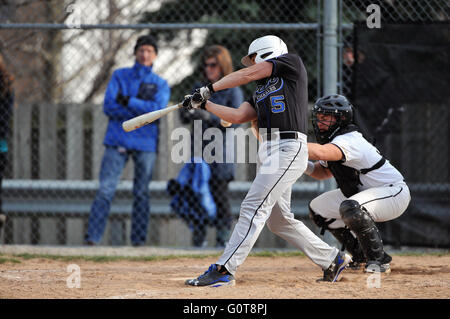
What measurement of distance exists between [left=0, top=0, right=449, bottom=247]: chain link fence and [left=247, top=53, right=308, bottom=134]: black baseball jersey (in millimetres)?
2065

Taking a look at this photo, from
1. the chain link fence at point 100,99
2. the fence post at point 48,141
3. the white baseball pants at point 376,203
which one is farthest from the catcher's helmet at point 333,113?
the fence post at point 48,141

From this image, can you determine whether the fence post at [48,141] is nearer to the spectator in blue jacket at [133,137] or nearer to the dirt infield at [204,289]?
the spectator in blue jacket at [133,137]

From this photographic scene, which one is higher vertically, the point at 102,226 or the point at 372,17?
the point at 372,17

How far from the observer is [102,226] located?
22.8ft

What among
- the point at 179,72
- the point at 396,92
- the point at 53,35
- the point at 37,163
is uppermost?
the point at 53,35

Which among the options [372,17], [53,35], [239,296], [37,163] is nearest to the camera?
[239,296]

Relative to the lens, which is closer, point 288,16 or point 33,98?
point 288,16

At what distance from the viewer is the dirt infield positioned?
421 centimetres

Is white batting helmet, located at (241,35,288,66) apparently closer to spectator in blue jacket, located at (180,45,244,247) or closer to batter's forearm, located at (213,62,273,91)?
batter's forearm, located at (213,62,273,91)

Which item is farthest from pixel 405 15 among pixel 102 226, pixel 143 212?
pixel 102 226

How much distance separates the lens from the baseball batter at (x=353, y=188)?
5.07 meters

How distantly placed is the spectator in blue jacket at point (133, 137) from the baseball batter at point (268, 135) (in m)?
2.36
